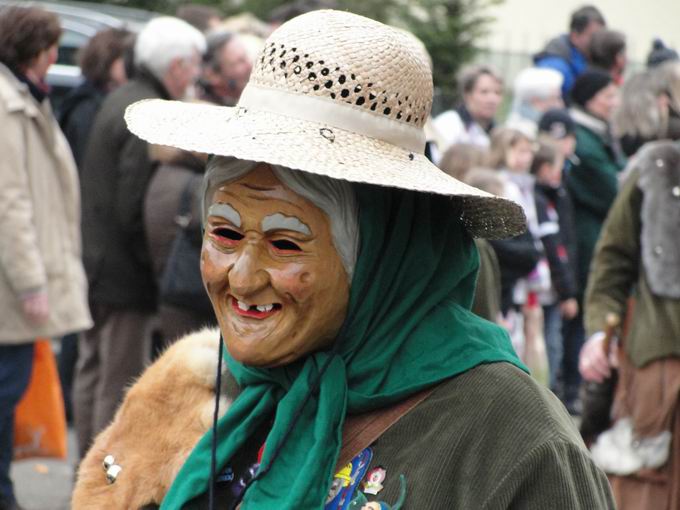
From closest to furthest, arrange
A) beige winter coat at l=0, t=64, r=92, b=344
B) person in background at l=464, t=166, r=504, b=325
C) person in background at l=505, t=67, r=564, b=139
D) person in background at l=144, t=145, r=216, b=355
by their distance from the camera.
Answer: person in background at l=464, t=166, r=504, b=325, beige winter coat at l=0, t=64, r=92, b=344, person in background at l=144, t=145, r=216, b=355, person in background at l=505, t=67, r=564, b=139

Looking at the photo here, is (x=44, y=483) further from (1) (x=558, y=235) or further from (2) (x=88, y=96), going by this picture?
(1) (x=558, y=235)

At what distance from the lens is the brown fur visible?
2551mm

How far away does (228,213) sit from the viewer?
2309mm

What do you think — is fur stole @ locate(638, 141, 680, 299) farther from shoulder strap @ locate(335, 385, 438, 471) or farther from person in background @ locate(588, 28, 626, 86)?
person in background @ locate(588, 28, 626, 86)

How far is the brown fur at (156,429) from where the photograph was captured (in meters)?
2.55

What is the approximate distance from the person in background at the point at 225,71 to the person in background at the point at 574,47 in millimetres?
4331

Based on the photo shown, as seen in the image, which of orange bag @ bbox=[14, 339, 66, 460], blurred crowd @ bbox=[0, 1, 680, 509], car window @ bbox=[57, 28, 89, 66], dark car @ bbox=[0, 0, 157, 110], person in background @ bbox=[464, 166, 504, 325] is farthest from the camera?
car window @ bbox=[57, 28, 89, 66]

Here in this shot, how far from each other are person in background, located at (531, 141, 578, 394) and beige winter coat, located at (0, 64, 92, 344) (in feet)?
10.3

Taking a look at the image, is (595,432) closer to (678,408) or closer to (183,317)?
(678,408)

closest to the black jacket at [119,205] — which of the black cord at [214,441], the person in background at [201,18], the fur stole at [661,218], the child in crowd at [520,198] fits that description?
the child in crowd at [520,198]

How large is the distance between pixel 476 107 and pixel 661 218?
382 centimetres

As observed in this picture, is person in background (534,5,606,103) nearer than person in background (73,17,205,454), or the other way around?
person in background (73,17,205,454)

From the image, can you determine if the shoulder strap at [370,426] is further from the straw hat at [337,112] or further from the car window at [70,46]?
the car window at [70,46]

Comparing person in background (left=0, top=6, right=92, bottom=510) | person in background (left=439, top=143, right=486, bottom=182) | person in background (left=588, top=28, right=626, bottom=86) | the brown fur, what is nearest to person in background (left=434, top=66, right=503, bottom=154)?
person in background (left=588, top=28, right=626, bottom=86)
